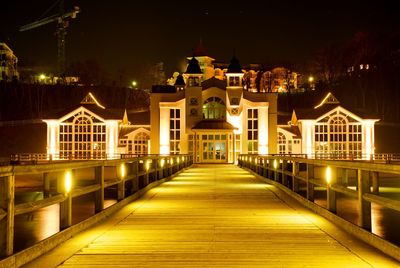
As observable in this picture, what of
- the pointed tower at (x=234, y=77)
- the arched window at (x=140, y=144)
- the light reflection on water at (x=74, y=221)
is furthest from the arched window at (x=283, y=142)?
the light reflection on water at (x=74, y=221)

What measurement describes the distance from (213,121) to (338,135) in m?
11.9

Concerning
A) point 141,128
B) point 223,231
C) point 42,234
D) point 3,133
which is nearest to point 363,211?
point 223,231

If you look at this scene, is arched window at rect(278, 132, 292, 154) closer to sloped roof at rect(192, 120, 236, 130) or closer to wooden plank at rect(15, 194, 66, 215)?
sloped roof at rect(192, 120, 236, 130)

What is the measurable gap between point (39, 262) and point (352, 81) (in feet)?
347

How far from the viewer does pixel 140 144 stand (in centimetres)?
5825

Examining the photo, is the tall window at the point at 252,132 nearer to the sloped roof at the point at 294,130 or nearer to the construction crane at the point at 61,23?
the sloped roof at the point at 294,130

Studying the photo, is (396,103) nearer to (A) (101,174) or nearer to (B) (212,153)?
(B) (212,153)

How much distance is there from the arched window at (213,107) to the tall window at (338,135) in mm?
9275

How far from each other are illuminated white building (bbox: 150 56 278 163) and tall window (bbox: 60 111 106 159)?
5083mm

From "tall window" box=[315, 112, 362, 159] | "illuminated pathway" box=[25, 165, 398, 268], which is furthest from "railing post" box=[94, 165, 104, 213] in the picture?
"tall window" box=[315, 112, 362, 159]

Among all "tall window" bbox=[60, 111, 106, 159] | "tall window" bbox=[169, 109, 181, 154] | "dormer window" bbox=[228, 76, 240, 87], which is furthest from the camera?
"dormer window" bbox=[228, 76, 240, 87]

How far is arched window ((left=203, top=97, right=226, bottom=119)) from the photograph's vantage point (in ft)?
185

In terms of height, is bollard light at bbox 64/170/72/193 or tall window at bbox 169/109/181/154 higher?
tall window at bbox 169/109/181/154

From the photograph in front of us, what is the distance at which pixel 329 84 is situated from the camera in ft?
373
